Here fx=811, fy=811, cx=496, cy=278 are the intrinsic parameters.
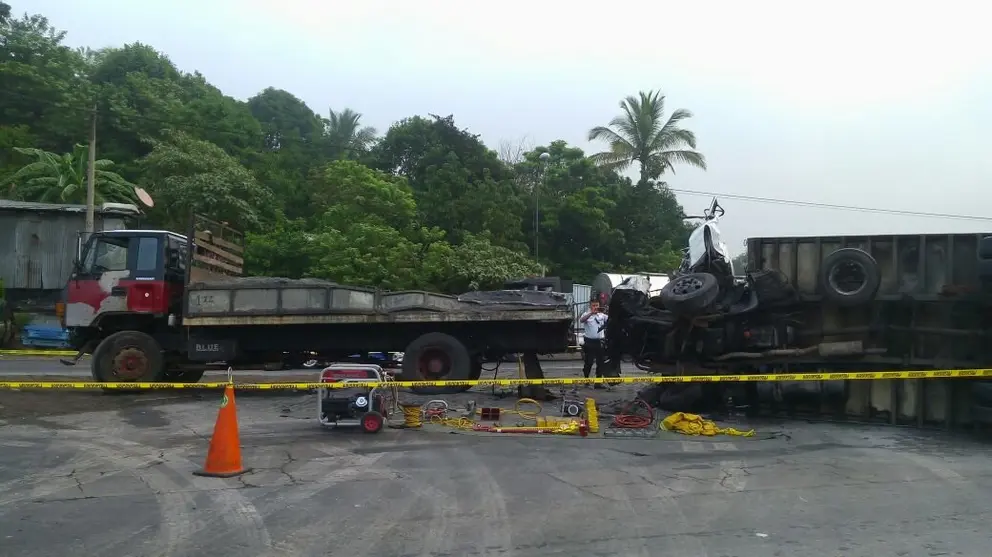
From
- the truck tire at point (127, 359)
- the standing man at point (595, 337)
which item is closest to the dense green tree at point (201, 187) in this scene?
the truck tire at point (127, 359)

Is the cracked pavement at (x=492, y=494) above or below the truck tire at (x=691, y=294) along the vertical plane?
below

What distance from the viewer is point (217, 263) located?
1442cm

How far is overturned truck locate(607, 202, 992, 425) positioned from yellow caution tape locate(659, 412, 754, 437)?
162 centimetres

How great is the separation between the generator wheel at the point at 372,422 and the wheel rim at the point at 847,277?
240 inches

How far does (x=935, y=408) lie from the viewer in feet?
33.7

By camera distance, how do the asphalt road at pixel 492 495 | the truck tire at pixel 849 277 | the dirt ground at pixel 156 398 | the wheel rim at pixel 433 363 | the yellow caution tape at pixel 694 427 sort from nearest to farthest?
1. the asphalt road at pixel 492 495
2. the yellow caution tape at pixel 694 427
3. the truck tire at pixel 849 277
4. the dirt ground at pixel 156 398
5. the wheel rim at pixel 433 363

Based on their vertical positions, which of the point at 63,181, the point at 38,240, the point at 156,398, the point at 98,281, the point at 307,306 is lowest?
the point at 156,398

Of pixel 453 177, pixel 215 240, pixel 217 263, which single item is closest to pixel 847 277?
pixel 217 263

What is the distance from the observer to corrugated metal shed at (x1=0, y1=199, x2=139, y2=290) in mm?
29734

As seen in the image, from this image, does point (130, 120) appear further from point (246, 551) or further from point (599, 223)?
point (246, 551)

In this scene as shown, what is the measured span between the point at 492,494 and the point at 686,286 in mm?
5367

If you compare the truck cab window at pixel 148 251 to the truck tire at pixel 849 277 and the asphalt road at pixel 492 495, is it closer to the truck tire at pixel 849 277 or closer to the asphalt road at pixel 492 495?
the asphalt road at pixel 492 495

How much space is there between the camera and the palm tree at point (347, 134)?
52.5 metres

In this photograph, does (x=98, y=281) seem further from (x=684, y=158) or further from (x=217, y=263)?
(x=684, y=158)
